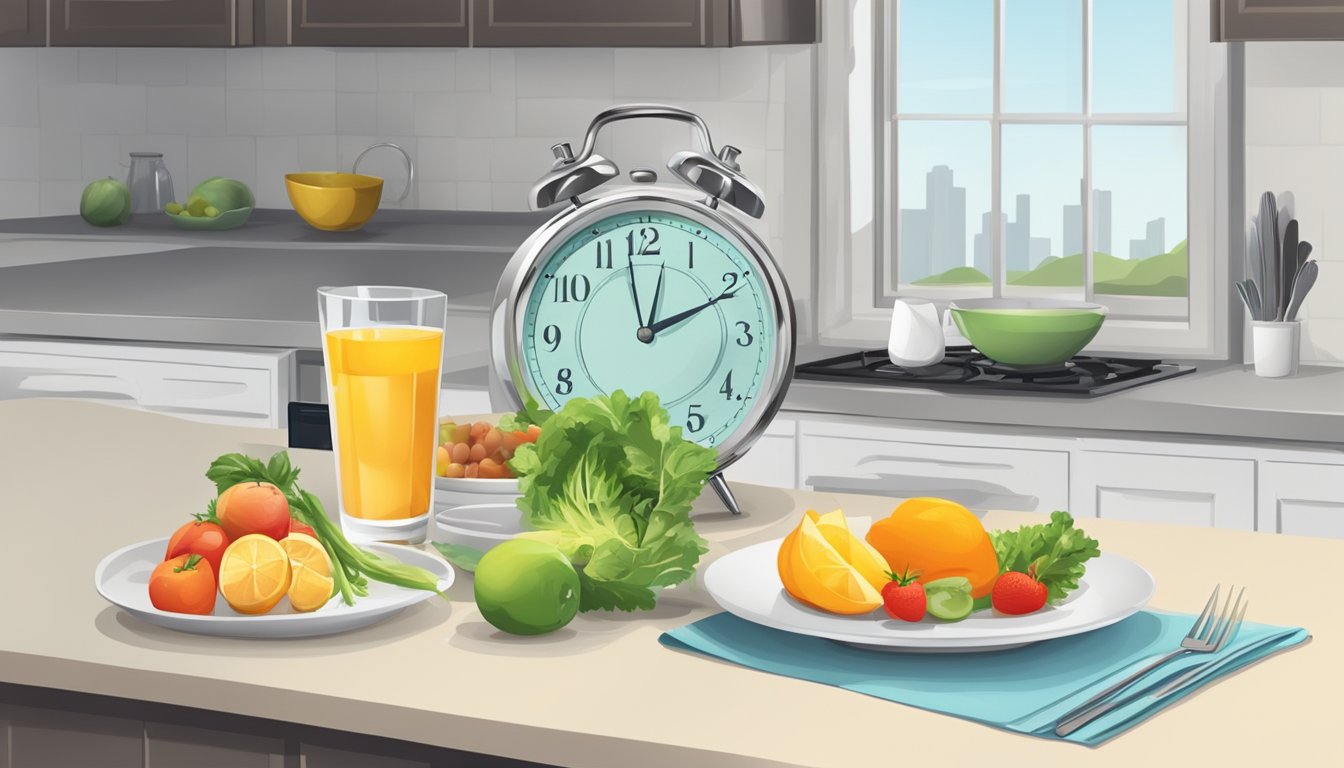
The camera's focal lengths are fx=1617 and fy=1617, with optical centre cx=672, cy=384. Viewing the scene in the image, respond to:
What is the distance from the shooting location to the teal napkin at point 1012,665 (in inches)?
38.1

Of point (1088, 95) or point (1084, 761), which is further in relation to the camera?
point (1088, 95)

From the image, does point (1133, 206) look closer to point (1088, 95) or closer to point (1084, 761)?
point (1088, 95)

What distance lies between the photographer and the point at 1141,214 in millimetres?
3391

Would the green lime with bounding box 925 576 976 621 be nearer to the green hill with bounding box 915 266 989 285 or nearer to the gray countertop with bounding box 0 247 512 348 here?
the gray countertop with bounding box 0 247 512 348

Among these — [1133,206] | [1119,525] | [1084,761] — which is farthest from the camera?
[1133,206]

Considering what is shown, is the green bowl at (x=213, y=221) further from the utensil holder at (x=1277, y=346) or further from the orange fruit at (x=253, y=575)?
the orange fruit at (x=253, y=575)

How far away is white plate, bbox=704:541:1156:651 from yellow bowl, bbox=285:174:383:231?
261 centimetres

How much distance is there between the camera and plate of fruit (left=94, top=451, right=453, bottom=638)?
3.67 ft

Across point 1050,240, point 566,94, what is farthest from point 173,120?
point 1050,240

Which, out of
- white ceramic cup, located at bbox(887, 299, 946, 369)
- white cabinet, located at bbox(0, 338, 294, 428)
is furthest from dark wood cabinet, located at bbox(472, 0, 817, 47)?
white cabinet, located at bbox(0, 338, 294, 428)

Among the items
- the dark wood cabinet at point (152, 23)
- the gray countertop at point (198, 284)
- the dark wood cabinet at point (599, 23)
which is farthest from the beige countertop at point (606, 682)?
the dark wood cabinet at point (152, 23)

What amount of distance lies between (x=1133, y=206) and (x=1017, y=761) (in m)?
2.68

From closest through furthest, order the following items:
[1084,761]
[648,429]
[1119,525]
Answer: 1. [1084,761]
2. [648,429]
3. [1119,525]

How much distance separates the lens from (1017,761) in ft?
2.93
